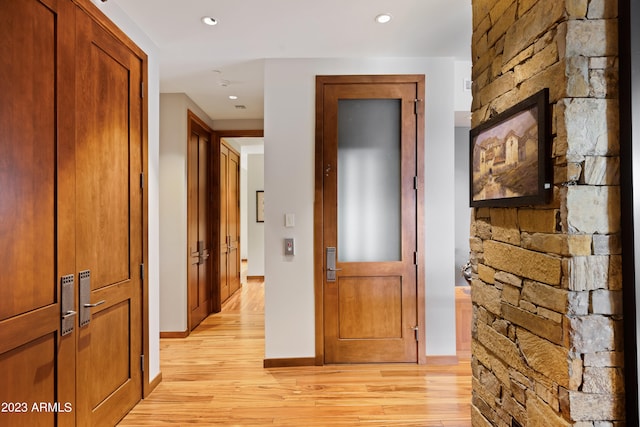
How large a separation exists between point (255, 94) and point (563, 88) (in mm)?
3240

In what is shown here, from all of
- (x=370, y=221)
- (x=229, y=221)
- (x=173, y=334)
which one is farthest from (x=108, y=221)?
(x=229, y=221)

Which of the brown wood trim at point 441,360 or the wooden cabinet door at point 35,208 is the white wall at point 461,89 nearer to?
the brown wood trim at point 441,360

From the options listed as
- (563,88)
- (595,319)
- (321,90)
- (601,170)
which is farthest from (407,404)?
(321,90)

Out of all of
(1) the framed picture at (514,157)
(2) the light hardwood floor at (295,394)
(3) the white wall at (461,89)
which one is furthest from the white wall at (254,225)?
(1) the framed picture at (514,157)

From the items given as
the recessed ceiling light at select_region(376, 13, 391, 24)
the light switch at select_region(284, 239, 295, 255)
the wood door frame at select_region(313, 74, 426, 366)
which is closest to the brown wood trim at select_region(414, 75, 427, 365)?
the wood door frame at select_region(313, 74, 426, 366)

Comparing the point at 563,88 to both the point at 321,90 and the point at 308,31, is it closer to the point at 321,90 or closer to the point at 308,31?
the point at 308,31

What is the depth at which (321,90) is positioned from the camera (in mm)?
2998

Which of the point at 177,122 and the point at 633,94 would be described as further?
the point at 177,122

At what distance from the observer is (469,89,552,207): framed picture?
122 cm

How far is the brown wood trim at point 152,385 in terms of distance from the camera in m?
2.54

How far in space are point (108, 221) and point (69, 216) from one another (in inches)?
13.4

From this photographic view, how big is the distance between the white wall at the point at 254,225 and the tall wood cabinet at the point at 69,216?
480 cm

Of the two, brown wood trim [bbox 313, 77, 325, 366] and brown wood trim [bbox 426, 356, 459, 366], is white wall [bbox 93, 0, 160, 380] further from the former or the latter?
brown wood trim [bbox 426, 356, 459, 366]

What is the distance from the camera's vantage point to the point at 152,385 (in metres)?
2.63
